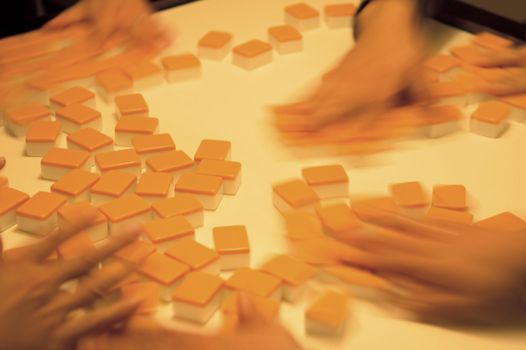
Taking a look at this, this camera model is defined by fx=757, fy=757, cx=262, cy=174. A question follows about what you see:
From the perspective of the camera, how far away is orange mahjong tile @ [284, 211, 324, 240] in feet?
4.00

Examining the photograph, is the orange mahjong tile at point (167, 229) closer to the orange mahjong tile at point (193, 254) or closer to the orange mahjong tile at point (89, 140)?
the orange mahjong tile at point (193, 254)

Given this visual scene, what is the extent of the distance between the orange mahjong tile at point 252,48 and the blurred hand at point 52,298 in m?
0.70

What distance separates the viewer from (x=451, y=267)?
3.40 ft

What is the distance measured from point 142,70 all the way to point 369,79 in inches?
19.2

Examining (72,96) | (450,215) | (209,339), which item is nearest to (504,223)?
(450,215)

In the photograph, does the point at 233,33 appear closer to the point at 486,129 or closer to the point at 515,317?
the point at 486,129

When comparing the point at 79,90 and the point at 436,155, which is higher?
the point at 79,90

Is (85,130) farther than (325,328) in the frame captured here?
Yes

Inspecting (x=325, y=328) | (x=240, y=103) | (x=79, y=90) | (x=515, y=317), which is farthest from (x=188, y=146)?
(x=515, y=317)

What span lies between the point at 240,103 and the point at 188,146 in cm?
18

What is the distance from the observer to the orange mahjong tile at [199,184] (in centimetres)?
129

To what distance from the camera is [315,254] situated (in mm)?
1173

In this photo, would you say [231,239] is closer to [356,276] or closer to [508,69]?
[356,276]

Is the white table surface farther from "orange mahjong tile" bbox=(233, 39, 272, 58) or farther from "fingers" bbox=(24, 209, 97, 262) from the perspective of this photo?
"fingers" bbox=(24, 209, 97, 262)
